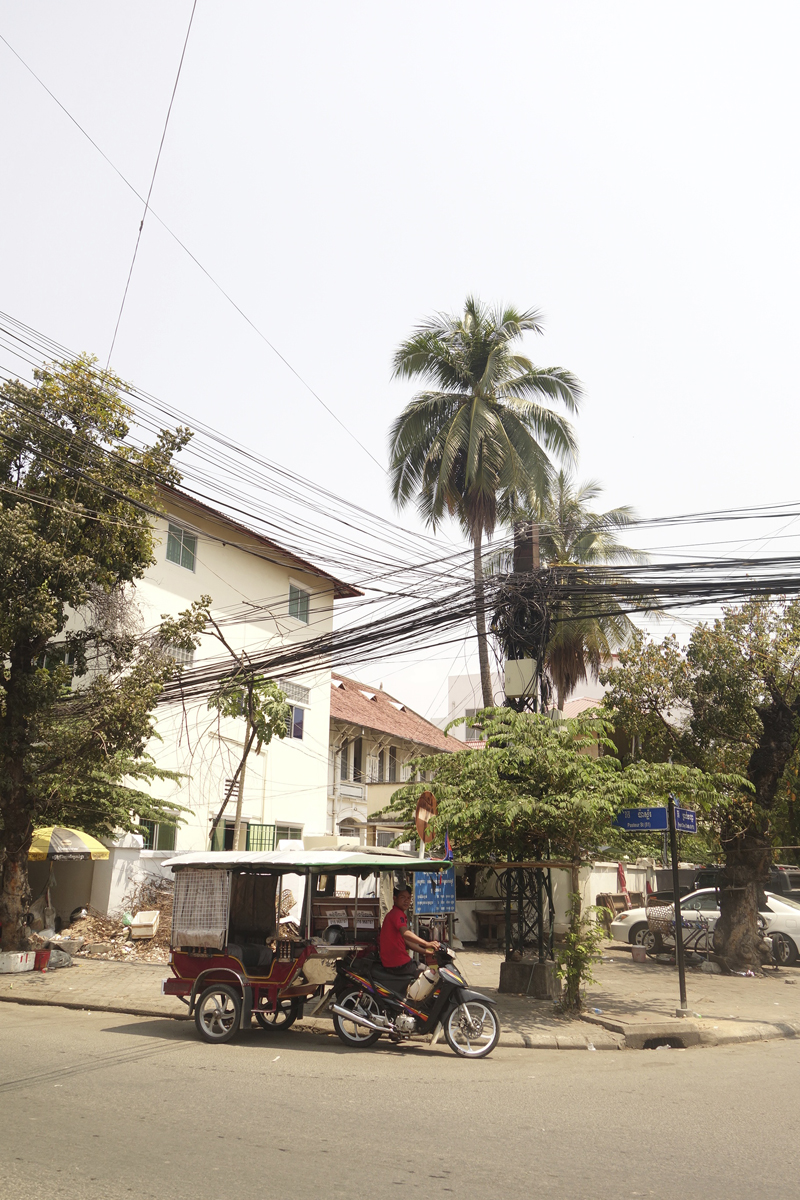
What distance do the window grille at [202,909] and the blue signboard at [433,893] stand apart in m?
2.65

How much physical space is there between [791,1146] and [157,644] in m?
14.7

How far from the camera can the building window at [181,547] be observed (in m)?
24.2

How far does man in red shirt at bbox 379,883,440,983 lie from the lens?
389 inches

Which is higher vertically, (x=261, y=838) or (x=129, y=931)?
(x=261, y=838)

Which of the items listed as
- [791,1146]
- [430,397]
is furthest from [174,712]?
[791,1146]

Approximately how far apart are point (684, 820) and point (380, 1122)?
7.49 metres

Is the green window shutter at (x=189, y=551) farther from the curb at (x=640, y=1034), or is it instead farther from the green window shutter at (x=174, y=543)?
the curb at (x=640, y=1034)

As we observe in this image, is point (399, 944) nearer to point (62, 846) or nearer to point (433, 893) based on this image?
point (433, 893)

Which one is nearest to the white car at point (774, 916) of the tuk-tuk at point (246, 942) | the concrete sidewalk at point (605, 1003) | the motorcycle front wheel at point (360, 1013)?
the concrete sidewalk at point (605, 1003)

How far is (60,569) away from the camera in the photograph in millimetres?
15055

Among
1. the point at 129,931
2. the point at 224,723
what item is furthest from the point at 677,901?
the point at 224,723

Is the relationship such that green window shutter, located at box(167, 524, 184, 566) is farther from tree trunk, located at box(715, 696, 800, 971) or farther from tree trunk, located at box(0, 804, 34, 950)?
tree trunk, located at box(715, 696, 800, 971)

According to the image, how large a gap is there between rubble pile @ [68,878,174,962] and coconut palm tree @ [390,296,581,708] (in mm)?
10449

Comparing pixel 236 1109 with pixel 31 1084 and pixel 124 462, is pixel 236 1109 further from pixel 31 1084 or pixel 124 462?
pixel 124 462
